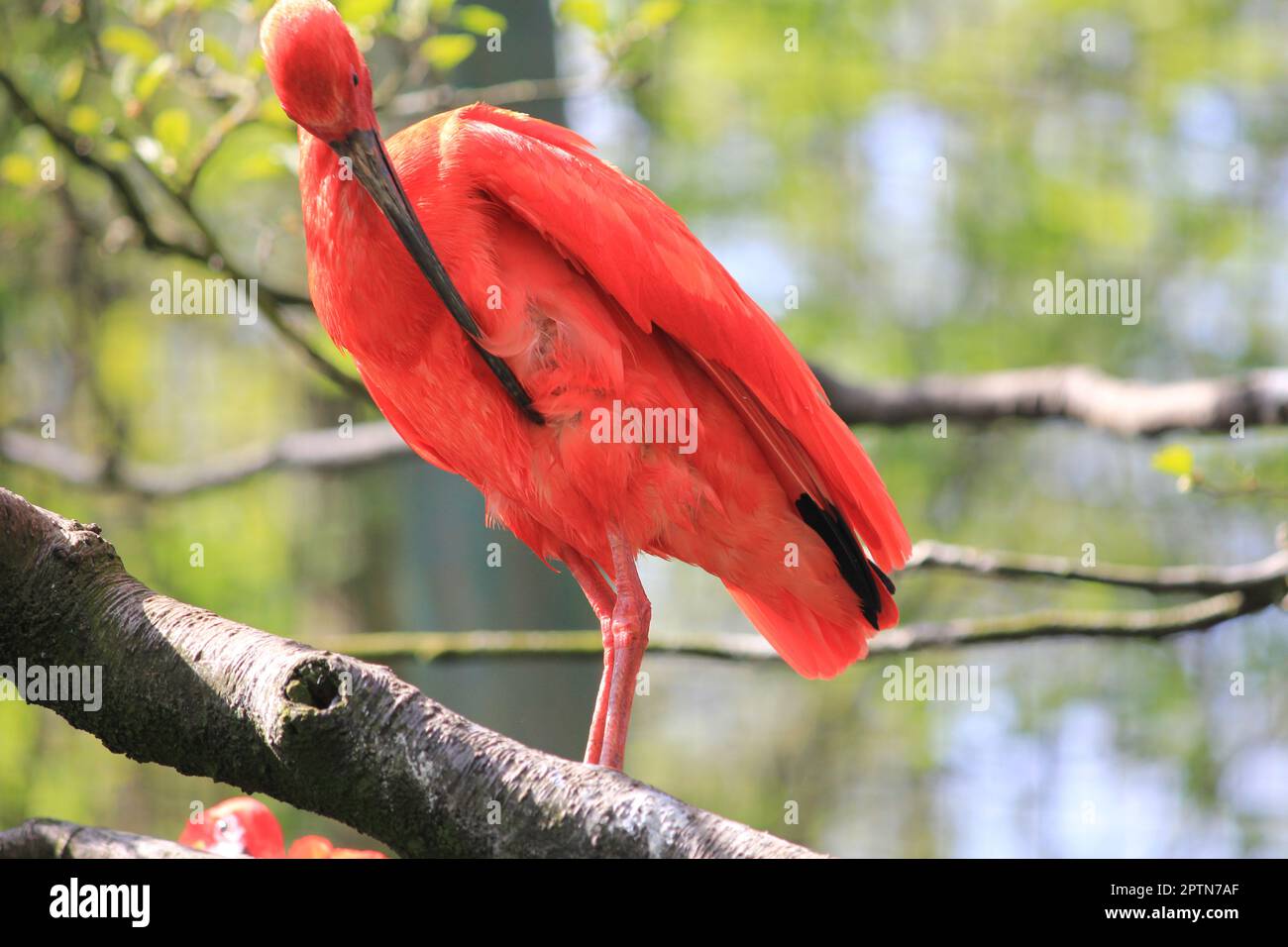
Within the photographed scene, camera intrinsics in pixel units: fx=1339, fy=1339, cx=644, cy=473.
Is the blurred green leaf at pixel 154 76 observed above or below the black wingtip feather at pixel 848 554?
above

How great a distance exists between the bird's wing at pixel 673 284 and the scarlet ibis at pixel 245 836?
113 centimetres

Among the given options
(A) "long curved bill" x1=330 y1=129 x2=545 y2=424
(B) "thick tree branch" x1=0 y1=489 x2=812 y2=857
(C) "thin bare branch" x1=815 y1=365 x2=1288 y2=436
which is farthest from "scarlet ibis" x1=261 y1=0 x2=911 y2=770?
(C) "thin bare branch" x1=815 y1=365 x2=1288 y2=436

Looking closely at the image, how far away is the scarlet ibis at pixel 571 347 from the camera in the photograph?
7.95ft

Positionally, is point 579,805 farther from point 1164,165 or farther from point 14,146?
point 1164,165

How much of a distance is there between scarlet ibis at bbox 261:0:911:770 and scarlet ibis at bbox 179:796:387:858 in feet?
1.79

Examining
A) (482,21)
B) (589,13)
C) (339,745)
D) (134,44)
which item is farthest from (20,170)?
(339,745)

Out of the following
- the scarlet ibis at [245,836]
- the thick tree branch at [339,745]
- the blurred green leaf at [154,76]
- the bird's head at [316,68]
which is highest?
the blurred green leaf at [154,76]

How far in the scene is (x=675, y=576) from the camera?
10367 mm

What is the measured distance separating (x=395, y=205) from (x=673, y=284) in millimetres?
→ 586

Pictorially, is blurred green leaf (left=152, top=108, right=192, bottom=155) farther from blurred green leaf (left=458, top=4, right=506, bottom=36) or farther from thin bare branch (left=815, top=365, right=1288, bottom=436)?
thin bare branch (left=815, top=365, right=1288, bottom=436)

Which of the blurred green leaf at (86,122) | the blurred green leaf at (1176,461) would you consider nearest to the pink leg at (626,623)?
the blurred green leaf at (1176,461)

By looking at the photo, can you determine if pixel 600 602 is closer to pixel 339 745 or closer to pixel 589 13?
pixel 339 745

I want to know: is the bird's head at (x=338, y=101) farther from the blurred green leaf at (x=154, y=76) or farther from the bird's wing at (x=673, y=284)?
the blurred green leaf at (x=154, y=76)

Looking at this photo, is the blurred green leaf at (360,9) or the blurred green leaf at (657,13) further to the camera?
the blurred green leaf at (657,13)
